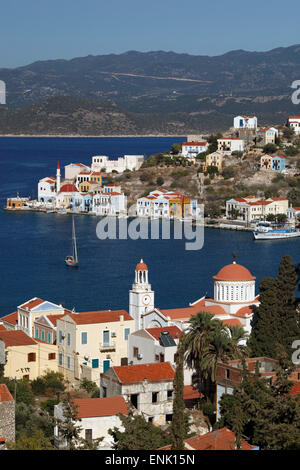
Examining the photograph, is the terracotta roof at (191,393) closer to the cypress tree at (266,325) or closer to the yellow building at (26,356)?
the cypress tree at (266,325)

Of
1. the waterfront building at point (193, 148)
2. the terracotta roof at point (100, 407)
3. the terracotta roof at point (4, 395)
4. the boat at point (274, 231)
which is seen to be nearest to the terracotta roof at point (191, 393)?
the terracotta roof at point (100, 407)

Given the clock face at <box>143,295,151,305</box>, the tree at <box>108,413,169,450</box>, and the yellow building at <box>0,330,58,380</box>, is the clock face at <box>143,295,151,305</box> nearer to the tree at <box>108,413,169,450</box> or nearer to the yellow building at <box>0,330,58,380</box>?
the yellow building at <box>0,330,58,380</box>

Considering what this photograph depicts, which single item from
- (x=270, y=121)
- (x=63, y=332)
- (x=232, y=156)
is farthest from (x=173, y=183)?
(x=270, y=121)

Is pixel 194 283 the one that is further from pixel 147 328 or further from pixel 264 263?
pixel 147 328

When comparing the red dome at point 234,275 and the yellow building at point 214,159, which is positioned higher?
the yellow building at point 214,159

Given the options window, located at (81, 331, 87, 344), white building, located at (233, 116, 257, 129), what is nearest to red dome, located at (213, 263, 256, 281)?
window, located at (81, 331, 87, 344)

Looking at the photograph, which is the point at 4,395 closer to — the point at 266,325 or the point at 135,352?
the point at 135,352
